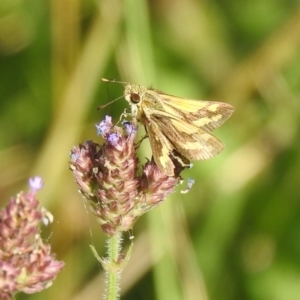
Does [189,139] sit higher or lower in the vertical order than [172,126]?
lower

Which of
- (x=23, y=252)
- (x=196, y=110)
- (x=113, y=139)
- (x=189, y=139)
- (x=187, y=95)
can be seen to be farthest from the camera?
(x=187, y=95)

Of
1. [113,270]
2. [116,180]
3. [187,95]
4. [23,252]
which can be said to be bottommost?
[113,270]

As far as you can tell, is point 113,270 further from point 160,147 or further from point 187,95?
point 187,95

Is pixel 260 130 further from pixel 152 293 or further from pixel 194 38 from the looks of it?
pixel 152 293

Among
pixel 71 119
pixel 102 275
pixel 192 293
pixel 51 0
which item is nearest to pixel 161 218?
pixel 192 293

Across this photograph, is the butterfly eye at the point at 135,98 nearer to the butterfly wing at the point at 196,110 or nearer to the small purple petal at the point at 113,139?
the butterfly wing at the point at 196,110

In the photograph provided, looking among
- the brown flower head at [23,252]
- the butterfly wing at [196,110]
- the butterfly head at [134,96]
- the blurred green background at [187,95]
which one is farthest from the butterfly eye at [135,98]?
the blurred green background at [187,95]

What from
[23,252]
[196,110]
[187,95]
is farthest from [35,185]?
[187,95]

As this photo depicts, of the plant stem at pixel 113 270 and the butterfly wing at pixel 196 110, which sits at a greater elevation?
the butterfly wing at pixel 196 110
